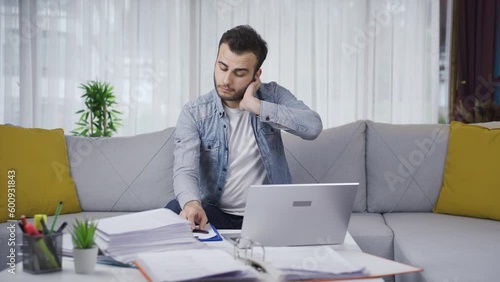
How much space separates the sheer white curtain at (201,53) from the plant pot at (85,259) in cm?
338

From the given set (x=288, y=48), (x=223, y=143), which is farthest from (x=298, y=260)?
(x=288, y=48)

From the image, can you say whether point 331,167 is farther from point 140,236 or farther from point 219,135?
point 140,236

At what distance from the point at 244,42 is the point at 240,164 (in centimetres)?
44

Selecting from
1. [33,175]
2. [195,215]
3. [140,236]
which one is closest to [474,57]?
[33,175]

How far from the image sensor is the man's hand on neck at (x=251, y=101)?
215 cm

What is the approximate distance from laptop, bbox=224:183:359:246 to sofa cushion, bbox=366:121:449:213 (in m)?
1.26

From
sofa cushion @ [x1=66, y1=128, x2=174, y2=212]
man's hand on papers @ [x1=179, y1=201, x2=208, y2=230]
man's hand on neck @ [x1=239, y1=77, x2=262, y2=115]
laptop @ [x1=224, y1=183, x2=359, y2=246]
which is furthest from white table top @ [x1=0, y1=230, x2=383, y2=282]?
sofa cushion @ [x1=66, y1=128, x2=174, y2=212]

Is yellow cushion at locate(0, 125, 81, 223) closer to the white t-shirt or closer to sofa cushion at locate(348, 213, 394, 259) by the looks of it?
the white t-shirt

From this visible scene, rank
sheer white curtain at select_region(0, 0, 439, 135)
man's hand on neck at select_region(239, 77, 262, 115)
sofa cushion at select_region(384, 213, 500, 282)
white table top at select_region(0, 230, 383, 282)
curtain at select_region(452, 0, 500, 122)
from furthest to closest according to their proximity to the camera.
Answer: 1. sheer white curtain at select_region(0, 0, 439, 135)
2. curtain at select_region(452, 0, 500, 122)
3. man's hand on neck at select_region(239, 77, 262, 115)
4. sofa cushion at select_region(384, 213, 500, 282)
5. white table top at select_region(0, 230, 383, 282)

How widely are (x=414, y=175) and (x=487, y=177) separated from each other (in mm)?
327

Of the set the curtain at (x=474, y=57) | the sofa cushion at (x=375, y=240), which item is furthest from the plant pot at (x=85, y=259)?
the curtain at (x=474, y=57)

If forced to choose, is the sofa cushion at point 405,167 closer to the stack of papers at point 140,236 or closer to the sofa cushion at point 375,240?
the sofa cushion at point 375,240

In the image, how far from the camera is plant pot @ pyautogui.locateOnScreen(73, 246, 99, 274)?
50.0 inches

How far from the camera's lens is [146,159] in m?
2.81
